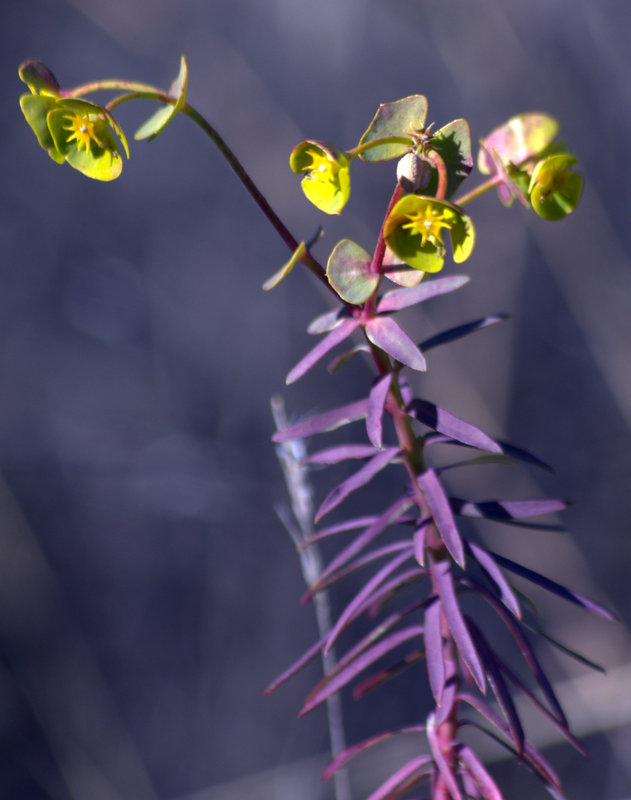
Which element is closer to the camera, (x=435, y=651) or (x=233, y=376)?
(x=435, y=651)

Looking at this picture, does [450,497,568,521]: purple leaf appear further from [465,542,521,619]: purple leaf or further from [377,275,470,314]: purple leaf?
[377,275,470,314]: purple leaf

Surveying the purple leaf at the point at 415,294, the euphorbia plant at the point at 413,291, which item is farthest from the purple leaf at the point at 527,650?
the purple leaf at the point at 415,294

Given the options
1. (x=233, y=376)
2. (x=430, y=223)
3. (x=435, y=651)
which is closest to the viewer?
(x=430, y=223)

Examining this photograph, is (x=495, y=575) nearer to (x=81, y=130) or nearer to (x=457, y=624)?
(x=457, y=624)

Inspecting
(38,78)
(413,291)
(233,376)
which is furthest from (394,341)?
(233,376)

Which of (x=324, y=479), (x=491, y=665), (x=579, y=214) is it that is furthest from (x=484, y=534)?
(x=491, y=665)

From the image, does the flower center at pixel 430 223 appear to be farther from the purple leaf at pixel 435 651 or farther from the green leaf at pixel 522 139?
the purple leaf at pixel 435 651
